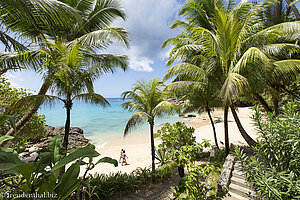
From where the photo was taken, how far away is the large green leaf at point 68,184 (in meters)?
1.22

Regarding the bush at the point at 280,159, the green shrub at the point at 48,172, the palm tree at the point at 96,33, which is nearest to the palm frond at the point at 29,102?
the palm tree at the point at 96,33

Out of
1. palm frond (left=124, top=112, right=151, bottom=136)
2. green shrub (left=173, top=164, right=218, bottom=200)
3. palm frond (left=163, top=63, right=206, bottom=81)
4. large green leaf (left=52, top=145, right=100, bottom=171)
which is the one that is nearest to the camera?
large green leaf (left=52, top=145, right=100, bottom=171)

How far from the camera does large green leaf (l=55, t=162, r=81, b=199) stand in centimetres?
122

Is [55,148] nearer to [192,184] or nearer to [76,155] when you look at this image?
[76,155]

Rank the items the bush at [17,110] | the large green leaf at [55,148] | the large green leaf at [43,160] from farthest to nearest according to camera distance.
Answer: the bush at [17,110] → the large green leaf at [55,148] → the large green leaf at [43,160]

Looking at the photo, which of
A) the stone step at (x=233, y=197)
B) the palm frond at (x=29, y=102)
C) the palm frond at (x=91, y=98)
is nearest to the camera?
the stone step at (x=233, y=197)

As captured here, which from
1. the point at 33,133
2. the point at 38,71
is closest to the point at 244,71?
the point at 38,71

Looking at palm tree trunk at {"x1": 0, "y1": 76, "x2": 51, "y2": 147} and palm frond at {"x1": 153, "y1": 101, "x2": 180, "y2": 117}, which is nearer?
palm tree trunk at {"x1": 0, "y1": 76, "x2": 51, "y2": 147}

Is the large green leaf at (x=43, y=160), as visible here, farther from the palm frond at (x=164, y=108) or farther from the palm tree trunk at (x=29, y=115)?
the palm frond at (x=164, y=108)

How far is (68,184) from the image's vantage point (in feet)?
4.17

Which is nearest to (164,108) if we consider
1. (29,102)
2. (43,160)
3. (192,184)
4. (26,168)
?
(192,184)

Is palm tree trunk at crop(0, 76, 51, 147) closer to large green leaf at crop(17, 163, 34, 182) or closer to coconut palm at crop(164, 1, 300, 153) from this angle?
large green leaf at crop(17, 163, 34, 182)

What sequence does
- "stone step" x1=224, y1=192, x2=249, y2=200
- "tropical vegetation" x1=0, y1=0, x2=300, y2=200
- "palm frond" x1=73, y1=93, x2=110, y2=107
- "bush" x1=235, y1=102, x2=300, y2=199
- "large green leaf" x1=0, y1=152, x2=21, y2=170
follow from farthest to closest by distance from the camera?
"palm frond" x1=73, y1=93, x2=110, y2=107, "stone step" x1=224, y1=192, x2=249, y2=200, "tropical vegetation" x1=0, y1=0, x2=300, y2=200, "bush" x1=235, y1=102, x2=300, y2=199, "large green leaf" x1=0, y1=152, x2=21, y2=170

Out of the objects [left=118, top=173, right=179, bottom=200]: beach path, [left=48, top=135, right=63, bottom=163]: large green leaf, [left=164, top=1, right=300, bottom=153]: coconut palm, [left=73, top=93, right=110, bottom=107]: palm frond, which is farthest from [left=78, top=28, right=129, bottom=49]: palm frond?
[left=118, top=173, right=179, bottom=200]: beach path
